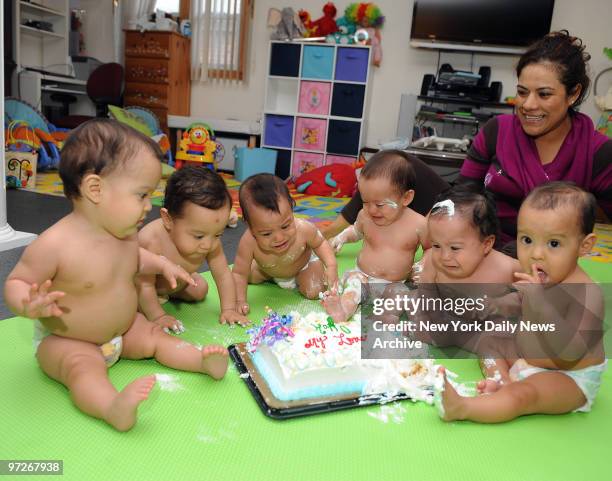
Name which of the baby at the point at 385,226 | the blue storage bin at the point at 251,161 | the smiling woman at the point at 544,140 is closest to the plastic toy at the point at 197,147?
the blue storage bin at the point at 251,161

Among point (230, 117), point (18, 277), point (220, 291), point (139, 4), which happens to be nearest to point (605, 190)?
A: point (220, 291)

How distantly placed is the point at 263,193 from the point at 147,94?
4537 millimetres

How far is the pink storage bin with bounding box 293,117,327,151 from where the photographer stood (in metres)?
4.97

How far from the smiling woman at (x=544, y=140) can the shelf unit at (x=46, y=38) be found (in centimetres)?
510

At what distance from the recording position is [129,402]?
2.93ft

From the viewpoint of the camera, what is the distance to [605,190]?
183 centimetres

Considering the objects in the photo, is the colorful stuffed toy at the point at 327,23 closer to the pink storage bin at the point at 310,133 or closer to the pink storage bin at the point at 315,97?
the pink storage bin at the point at 315,97

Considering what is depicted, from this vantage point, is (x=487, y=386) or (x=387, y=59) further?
(x=387, y=59)

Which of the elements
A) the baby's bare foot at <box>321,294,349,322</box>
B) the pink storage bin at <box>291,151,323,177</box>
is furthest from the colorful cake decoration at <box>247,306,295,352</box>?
the pink storage bin at <box>291,151,323,177</box>

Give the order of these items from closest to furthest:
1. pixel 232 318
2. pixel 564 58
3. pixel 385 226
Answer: pixel 232 318
pixel 564 58
pixel 385 226

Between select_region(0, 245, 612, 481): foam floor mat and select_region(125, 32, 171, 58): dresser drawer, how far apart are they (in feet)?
15.5

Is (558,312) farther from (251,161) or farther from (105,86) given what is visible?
(105,86)

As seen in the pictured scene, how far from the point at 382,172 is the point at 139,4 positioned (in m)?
5.16

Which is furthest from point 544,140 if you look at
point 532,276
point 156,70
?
point 156,70
